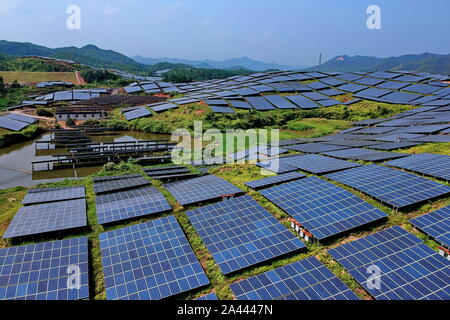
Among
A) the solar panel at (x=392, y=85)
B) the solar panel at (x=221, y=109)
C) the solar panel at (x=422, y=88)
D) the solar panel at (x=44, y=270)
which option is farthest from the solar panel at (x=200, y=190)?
the solar panel at (x=392, y=85)

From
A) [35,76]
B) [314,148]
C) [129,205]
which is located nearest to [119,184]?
[129,205]

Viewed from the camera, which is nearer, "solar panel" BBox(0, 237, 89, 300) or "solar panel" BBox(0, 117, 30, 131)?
"solar panel" BBox(0, 237, 89, 300)

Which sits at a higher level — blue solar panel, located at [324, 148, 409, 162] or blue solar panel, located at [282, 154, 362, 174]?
blue solar panel, located at [324, 148, 409, 162]

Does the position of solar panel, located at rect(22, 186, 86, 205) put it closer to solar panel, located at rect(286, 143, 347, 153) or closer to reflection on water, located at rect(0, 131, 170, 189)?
reflection on water, located at rect(0, 131, 170, 189)

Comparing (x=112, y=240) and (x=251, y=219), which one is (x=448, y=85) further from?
(x=112, y=240)

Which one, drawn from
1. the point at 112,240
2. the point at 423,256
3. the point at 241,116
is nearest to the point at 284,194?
the point at 423,256

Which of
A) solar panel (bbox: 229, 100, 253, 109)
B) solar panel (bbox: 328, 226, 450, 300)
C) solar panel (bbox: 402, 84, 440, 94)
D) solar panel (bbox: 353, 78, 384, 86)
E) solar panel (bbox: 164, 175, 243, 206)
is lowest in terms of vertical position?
solar panel (bbox: 328, 226, 450, 300)

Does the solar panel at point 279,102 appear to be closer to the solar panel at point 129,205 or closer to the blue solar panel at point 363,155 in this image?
the blue solar panel at point 363,155

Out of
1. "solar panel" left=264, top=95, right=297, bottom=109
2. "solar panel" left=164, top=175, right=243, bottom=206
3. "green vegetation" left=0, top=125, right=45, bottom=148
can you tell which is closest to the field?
"green vegetation" left=0, top=125, right=45, bottom=148
